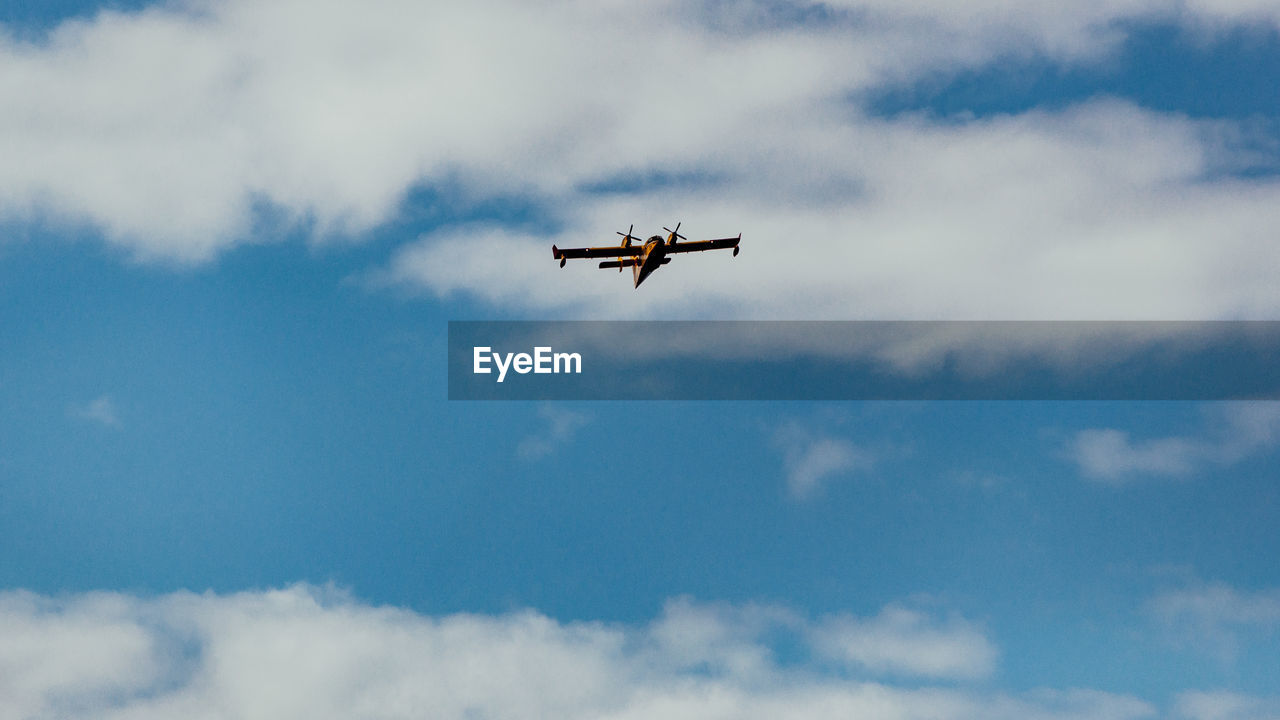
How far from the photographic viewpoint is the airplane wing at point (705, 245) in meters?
178

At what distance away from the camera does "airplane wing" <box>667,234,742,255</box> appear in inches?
6988

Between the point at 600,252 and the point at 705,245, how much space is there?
18640 mm

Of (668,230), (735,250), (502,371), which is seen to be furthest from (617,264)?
(502,371)

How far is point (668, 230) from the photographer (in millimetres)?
175875

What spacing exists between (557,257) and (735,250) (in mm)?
33138

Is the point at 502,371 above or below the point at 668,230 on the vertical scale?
below

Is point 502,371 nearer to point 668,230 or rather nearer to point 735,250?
point 668,230

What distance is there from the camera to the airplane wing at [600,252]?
566 ft

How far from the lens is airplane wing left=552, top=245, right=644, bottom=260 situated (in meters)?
173

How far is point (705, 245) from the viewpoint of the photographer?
180 meters

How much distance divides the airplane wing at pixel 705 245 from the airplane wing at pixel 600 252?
584 centimetres

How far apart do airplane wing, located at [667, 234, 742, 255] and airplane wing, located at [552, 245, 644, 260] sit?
584cm

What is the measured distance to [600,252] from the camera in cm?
17600

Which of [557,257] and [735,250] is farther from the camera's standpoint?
[735,250]
